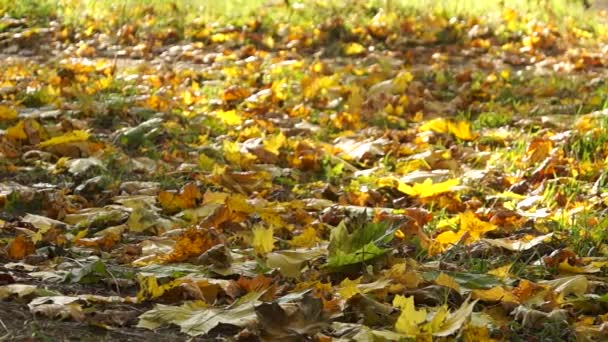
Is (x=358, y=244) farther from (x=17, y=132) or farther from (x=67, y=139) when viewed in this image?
(x=17, y=132)

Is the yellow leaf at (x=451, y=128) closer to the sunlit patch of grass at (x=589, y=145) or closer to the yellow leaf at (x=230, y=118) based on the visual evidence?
the sunlit patch of grass at (x=589, y=145)

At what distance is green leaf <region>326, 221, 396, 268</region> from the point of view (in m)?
2.65

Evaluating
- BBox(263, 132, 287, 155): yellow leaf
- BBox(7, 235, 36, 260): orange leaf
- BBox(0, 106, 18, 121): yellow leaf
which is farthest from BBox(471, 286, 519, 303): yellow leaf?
BBox(0, 106, 18, 121): yellow leaf

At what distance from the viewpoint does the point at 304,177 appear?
4.71 meters

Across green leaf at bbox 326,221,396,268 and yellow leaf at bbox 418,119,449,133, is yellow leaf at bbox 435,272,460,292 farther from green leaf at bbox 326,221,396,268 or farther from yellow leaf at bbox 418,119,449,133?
yellow leaf at bbox 418,119,449,133

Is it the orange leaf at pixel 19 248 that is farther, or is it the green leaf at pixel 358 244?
the orange leaf at pixel 19 248

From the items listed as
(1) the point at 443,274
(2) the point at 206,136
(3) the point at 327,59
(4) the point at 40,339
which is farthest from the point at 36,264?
(3) the point at 327,59

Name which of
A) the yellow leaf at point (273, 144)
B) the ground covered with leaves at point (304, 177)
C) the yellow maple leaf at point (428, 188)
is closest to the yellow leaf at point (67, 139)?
the ground covered with leaves at point (304, 177)

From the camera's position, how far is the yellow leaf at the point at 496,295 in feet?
8.06

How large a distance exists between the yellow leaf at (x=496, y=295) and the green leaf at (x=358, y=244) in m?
0.31

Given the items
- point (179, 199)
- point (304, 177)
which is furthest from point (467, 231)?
point (304, 177)

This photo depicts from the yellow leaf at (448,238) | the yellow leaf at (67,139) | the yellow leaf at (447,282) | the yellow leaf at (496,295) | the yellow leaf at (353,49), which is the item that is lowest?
the yellow leaf at (353,49)

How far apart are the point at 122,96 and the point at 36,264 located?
11.0 ft

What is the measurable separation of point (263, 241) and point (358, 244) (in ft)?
1.01
